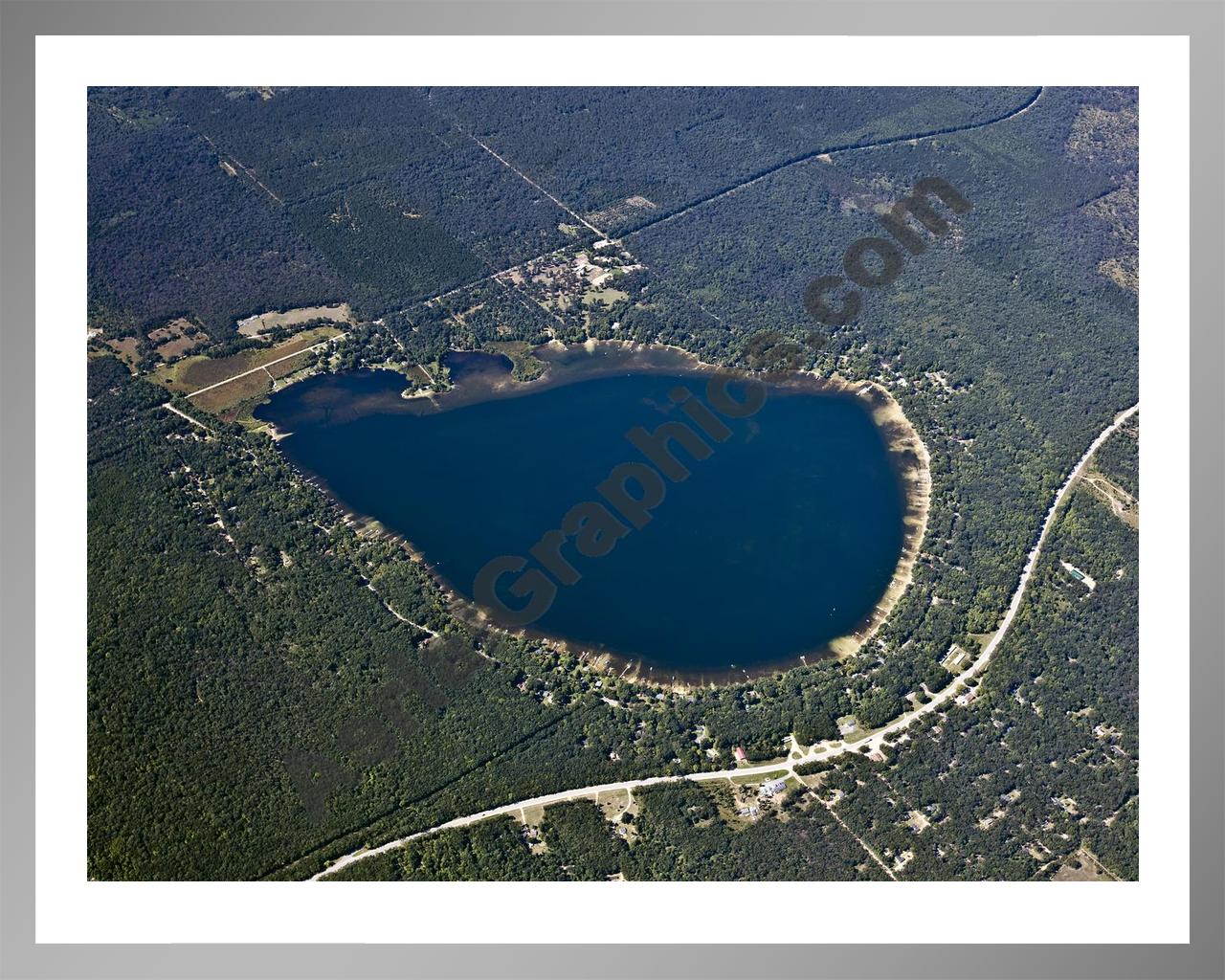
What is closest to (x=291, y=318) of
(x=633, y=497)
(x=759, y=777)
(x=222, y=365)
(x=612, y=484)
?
(x=222, y=365)

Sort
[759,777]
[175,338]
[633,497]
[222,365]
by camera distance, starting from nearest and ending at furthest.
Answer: [759,777], [633,497], [222,365], [175,338]

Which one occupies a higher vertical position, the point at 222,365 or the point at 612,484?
the point at 222,365

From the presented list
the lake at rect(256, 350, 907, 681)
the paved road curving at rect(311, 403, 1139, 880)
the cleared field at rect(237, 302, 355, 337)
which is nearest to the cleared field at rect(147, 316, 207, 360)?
the cleared field at rect(237, 302, 355, 337)

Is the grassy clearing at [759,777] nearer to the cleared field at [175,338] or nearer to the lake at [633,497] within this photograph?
the lake at [633,497]

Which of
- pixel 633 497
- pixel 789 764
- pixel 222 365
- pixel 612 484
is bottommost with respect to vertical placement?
pixel 789 764

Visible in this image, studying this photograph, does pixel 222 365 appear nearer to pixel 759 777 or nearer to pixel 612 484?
pixel 612 484

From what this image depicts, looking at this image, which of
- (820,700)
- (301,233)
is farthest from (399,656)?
(301,233)

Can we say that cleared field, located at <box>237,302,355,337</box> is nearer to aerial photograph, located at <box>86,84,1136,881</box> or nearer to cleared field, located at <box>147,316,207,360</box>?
aerial photograph, located at <box>86,84,1136,881</box>
